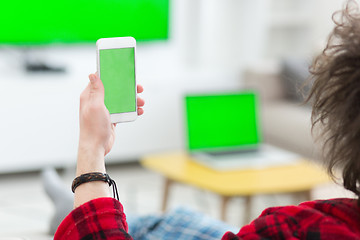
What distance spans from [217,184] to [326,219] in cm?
186

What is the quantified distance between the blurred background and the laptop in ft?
1.71

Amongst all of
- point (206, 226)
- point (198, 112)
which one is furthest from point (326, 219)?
point (198, 112)

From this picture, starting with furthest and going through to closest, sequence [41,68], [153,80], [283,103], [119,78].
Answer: [283,103] < [153,80] < [41,68] < [119,78]

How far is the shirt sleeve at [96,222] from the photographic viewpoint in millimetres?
996

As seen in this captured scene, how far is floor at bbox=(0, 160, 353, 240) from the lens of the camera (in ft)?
10.8

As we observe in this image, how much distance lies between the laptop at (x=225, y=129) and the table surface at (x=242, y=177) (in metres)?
0.11

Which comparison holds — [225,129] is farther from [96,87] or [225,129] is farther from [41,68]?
[96,87]

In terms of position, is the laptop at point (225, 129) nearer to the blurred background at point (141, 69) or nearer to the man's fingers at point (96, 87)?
the blurred background at point (141, 69)

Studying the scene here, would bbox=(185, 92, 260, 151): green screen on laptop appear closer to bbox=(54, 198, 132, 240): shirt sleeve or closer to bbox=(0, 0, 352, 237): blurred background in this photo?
bbox=(0, 0, 352, 237): blurred background

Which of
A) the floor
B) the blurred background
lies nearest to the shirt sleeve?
the floor

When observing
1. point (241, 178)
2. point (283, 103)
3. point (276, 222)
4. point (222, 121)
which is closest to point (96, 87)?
point (276, 222)

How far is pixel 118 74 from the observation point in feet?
3.90

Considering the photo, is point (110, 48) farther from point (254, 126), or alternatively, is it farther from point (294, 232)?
point (254, 126)

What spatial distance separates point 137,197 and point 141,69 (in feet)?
3.64
